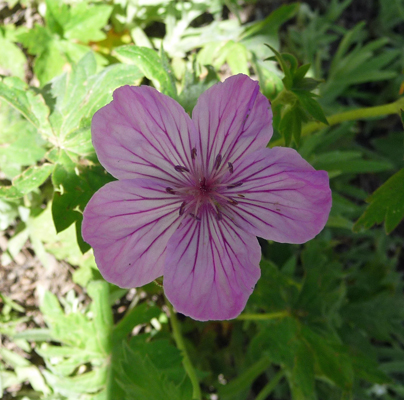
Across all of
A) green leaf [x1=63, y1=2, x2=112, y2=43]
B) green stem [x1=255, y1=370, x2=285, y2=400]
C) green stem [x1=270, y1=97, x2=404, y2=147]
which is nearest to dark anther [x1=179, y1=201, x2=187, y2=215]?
green stem [x1=270, y1=97, x2=404, y2=147]

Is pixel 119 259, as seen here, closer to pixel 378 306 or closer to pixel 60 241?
pixel 60 241

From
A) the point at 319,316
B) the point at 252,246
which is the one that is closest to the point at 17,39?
the point at 252,246

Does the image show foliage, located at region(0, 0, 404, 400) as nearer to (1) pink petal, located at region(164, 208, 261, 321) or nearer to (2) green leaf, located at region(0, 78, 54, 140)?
(2) green leaf, located at region(0, 78, 54, 140)

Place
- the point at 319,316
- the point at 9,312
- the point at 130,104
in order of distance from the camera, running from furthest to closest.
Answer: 1. the point at 9,312
2. the point at 319,316
3. the point at 130,104

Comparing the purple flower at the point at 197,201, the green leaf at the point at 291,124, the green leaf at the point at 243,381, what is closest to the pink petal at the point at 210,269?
the purple flower at the point at 197,201

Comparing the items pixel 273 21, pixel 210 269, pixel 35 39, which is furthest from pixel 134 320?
pixel 273 21

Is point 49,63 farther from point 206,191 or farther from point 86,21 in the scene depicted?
point 206,191
